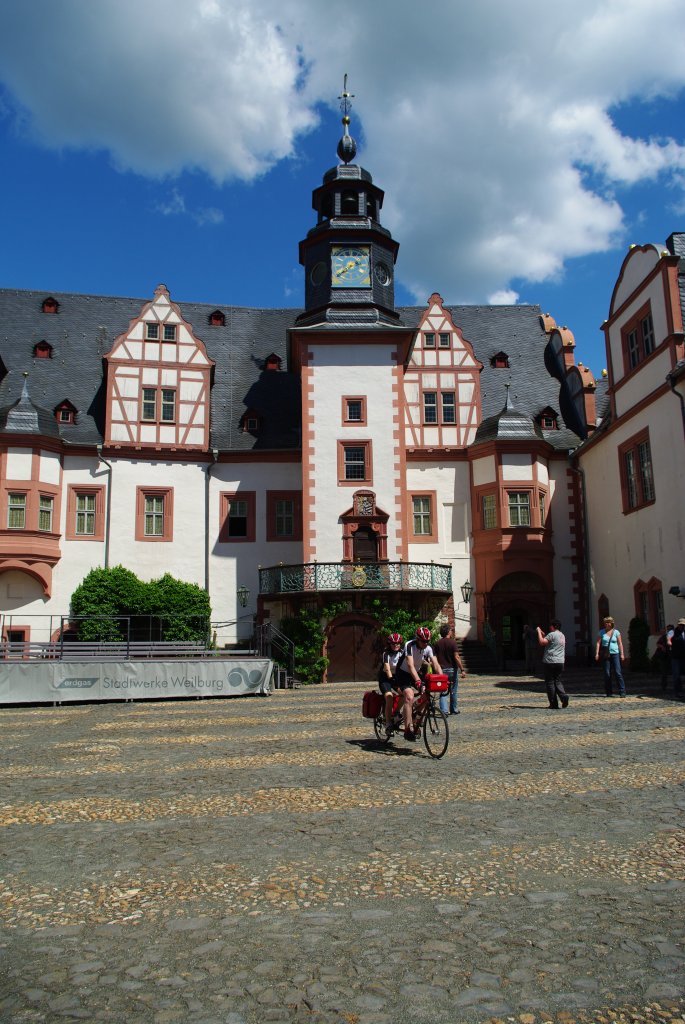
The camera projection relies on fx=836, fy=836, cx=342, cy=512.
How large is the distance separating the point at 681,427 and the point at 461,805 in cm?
1804

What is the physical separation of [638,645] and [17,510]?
867 inches

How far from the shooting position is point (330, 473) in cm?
3167

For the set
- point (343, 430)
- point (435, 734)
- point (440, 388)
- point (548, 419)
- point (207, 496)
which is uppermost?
point (440, 388)

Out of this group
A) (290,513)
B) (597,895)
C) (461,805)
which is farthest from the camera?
(290,513)

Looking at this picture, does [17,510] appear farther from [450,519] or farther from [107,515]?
[450,519]

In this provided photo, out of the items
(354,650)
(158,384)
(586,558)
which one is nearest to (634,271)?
(586,558)

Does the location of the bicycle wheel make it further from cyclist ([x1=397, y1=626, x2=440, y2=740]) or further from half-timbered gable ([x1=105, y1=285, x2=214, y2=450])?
half-timbered gable ([x1=105, y1=285, x2=214, y2=450])

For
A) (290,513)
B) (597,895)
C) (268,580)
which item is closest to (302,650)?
(268,580)

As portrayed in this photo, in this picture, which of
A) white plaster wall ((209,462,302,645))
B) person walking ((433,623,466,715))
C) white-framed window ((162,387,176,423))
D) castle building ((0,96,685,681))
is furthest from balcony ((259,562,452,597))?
person walking ((433,623,466,715))

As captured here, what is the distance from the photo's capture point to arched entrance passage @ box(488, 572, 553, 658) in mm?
32281

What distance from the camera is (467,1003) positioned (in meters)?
4.22

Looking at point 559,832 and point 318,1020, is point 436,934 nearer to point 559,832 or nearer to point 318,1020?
point 318,1020

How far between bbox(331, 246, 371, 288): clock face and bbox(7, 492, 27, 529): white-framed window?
14.7 m

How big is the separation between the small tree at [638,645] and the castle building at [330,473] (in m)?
4.13
